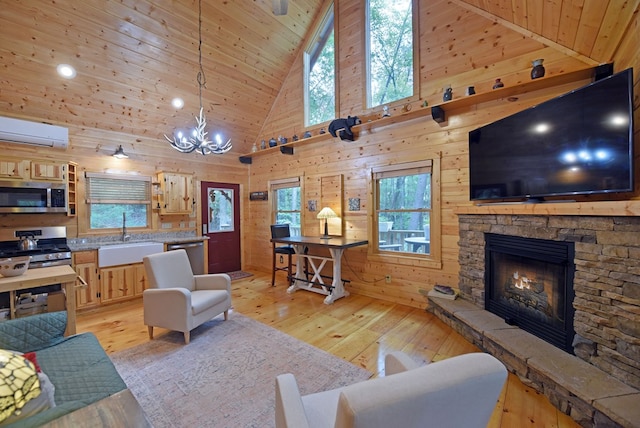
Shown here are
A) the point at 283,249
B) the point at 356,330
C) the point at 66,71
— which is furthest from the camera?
the point at 283,249

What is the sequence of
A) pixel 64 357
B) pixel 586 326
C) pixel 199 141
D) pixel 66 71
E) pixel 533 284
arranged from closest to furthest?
1. pixel 64 357
2. pixel 586 326
3. pixel 533 284
4. pixel 199 141
5. pixel 66 71

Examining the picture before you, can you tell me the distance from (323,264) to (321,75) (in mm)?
3528

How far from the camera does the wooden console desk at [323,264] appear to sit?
405 cm

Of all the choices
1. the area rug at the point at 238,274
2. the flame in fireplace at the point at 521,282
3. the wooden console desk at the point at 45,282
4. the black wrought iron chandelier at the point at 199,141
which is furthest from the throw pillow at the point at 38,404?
the area rug at the point at 238,274

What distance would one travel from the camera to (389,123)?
4109mm

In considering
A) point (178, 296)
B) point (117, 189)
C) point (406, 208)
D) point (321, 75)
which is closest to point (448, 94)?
point (406, 208)

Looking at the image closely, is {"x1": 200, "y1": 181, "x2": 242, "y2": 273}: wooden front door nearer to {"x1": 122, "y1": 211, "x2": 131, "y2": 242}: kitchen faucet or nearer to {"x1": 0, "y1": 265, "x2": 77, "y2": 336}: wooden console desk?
{"x1": 122, "y1": 211, "x2": 131, "y2": 242}: kitchen faucet

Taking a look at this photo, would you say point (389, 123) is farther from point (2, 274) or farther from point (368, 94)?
point (2, 274)

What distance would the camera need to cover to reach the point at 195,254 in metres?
5.11

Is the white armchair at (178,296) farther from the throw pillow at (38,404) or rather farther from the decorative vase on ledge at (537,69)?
the decorative vase on ledge at (537,69)

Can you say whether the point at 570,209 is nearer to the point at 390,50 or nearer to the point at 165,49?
the point at 390,50

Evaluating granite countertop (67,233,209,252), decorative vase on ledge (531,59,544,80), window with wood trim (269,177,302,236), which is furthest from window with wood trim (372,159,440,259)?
granite countertop (67,233,209,252)

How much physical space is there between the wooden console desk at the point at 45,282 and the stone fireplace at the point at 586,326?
3.65 metres

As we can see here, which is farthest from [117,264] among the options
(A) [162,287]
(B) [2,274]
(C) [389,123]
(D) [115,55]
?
(C) [389,123]
